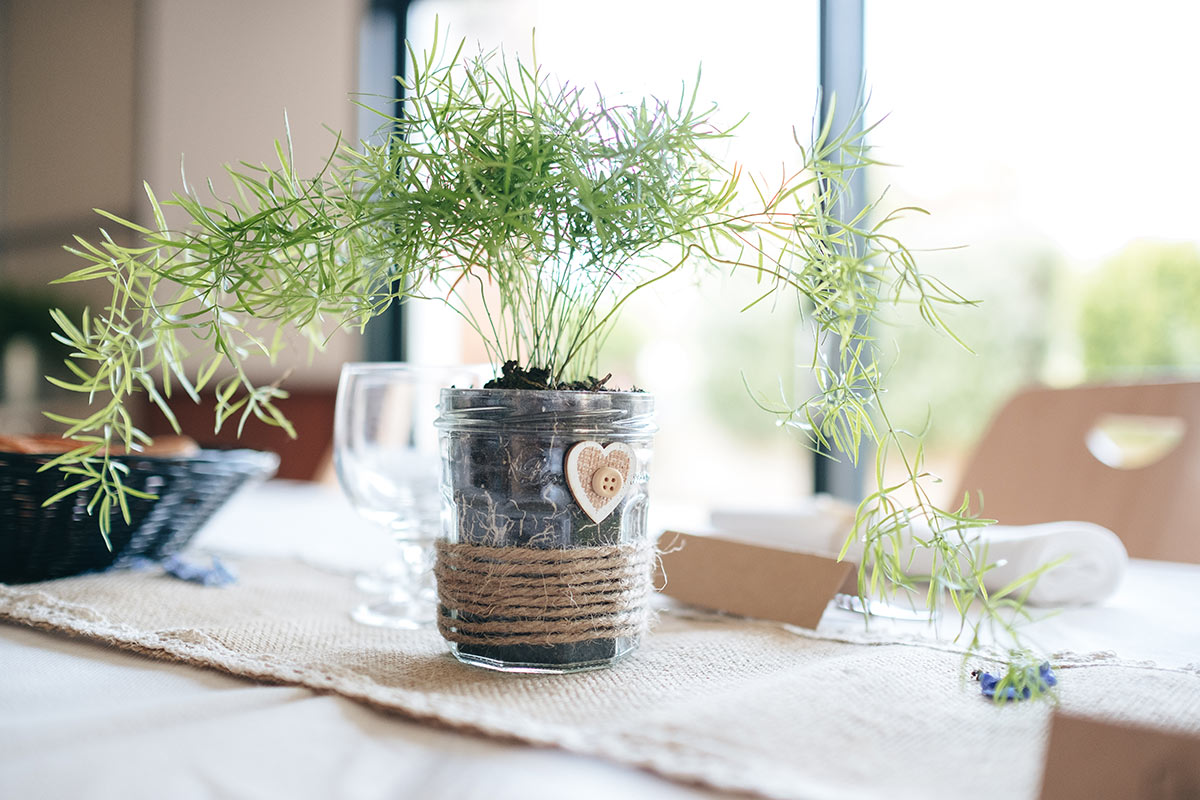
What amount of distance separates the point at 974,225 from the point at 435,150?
6.73 meters

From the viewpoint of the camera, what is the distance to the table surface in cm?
29

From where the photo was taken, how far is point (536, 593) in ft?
1.40

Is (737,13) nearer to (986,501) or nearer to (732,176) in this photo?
(986,501)

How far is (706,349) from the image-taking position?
702cm

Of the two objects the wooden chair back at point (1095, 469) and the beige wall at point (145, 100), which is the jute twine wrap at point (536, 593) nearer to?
the wooden chair back at point (1095, 469)

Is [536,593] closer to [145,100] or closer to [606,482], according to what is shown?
[606,482]

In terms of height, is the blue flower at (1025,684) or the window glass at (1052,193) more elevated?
the window glass at (1052,193)

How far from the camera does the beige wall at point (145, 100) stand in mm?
2625

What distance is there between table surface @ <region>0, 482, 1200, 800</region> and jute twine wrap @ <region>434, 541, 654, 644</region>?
8 cm

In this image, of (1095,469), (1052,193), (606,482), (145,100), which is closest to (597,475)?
(606,482)

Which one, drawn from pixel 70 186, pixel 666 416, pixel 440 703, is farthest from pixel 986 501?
pixel 666 416

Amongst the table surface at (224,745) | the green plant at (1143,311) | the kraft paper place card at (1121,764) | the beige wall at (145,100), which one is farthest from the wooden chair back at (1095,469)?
the green plant at (1143,311)

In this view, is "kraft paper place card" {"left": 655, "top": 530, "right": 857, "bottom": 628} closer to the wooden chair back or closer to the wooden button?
the wooden button

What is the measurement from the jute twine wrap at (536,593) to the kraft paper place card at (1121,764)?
21cm
